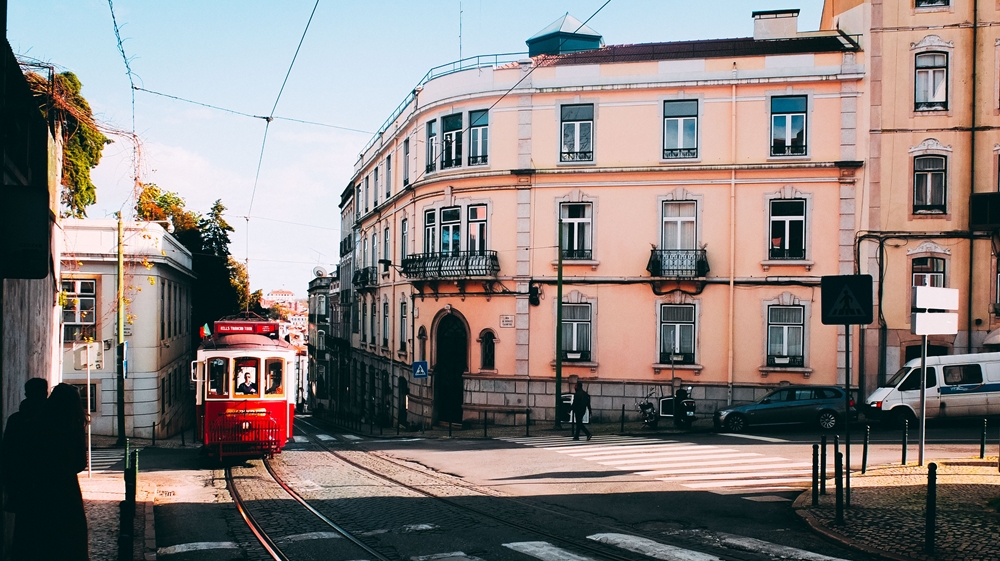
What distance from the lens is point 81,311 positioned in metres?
27.3

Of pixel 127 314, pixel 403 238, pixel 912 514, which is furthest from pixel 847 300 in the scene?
pixel 403 238

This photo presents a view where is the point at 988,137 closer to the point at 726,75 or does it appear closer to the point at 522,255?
the point at 726,75

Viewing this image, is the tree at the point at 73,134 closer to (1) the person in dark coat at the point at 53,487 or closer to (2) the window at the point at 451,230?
(1) the person in dark coat at the point at 53,487

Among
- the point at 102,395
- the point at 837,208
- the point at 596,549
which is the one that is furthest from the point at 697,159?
the point at 102,395

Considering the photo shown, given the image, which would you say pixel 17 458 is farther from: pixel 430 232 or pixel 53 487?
pixel 430 232

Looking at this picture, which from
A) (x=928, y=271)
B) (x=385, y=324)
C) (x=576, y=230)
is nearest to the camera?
(x=928, y=271)

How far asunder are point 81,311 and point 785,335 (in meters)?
24.0

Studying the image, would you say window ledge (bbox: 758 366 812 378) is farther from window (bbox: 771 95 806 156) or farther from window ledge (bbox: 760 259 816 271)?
window (bbox: 771 95 806 156)

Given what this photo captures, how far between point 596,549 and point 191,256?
37.9 m

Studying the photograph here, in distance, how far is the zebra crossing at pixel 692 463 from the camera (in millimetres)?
14664

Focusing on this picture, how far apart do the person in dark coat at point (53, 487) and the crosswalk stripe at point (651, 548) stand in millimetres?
6034

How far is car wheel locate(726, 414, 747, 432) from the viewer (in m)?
23.6

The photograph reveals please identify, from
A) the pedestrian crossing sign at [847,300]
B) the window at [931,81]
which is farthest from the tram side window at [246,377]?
the window at [931,81]

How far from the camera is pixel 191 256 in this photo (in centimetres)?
4297
